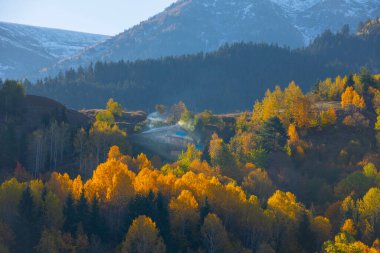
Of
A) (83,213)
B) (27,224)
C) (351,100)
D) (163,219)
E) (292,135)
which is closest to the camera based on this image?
(27,224)

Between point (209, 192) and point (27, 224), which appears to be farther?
point (209, 192)

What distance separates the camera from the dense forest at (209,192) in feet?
266

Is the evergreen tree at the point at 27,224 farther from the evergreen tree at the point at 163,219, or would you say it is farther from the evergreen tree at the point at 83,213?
the evergreen tree at the point at 163,219

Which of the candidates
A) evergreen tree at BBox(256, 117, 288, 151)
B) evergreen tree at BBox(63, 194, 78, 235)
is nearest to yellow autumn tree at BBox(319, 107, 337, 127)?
evergreen tree at BBox(256, 117, 288, 151)

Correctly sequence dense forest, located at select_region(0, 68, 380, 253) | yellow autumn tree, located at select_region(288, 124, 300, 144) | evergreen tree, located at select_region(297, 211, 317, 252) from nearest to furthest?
dense forest, located at select_region(0, 68, 380, 253)
evergreen tree, located at select_region(297, 211, 317, 252)
yellow autumn tree, located at select_region(288, 124, 300, 144)

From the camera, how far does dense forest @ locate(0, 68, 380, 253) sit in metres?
81.2

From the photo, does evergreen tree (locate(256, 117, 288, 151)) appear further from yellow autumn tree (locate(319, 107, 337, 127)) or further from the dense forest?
yellow autumn tree (locate(319, 107, 337, 127))

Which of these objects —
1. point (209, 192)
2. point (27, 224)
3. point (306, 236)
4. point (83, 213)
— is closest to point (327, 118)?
point (306, 236)

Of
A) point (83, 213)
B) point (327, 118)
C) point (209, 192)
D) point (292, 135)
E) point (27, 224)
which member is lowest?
point (27, 224)

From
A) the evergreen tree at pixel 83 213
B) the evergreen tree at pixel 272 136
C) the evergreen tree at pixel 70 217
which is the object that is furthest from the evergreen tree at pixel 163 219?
the evergreen tree at pixel 272 136

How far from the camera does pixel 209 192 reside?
93188mm

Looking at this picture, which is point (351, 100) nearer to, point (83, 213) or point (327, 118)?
point (327, 118)

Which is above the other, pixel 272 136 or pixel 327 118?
pixel 327 118

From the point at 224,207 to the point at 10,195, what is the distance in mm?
33297
